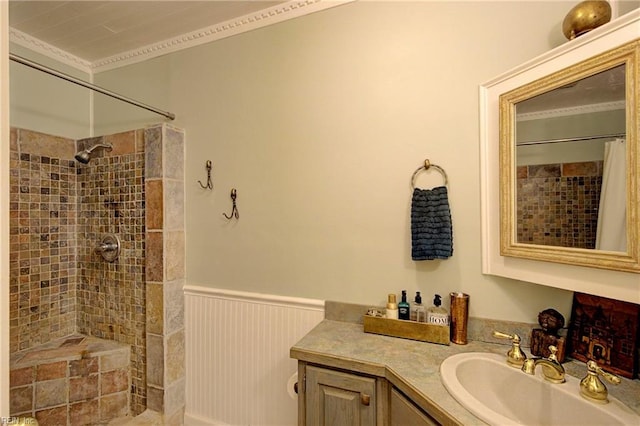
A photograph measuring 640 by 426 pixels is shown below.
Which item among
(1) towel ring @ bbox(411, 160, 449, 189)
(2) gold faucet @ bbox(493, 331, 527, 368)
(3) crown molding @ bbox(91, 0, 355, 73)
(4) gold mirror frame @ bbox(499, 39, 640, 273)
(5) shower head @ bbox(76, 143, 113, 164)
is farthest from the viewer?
(5) shower head @ bbox(76, 143, 113, 164)

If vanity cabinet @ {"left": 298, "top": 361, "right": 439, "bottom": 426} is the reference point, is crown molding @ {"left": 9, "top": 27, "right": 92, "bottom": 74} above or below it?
above

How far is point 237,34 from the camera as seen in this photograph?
179 centimetres

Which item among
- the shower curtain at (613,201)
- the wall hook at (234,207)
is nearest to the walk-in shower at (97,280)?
the wall hook at (234,207)

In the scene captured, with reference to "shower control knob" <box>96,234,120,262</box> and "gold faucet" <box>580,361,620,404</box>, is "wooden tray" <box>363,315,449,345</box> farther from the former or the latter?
"shower control knob" <box>96,234,120,262</box>

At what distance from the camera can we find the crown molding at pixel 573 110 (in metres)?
0.90

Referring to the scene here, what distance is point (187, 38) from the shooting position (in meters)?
1.91

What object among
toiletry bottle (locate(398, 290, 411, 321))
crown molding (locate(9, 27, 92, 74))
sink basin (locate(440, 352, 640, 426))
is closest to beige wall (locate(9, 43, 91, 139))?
crown molding (locate(9, 27, 92, 74))

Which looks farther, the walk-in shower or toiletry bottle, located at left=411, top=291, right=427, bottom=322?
the walk-in shower

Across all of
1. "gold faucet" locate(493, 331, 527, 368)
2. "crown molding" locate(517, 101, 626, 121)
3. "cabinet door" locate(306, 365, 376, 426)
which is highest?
"crown molding" locate(517, 101, 626, 121)

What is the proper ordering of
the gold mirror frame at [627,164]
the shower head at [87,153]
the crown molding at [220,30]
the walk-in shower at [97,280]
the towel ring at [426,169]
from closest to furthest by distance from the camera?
the gold mirror frame at [627,164] → the towel ring at [426,169] → the crown molding at [220,30] → the walk-in shower at [97,280] → the shower head at [87,153]

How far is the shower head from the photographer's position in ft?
6.11

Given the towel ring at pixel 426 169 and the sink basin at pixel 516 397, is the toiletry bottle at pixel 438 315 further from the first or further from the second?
the towel ring at pixel 426 169

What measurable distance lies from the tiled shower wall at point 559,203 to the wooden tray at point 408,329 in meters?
0.51

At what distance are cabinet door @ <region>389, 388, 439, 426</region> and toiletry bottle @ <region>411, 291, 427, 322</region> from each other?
1.17 ft
